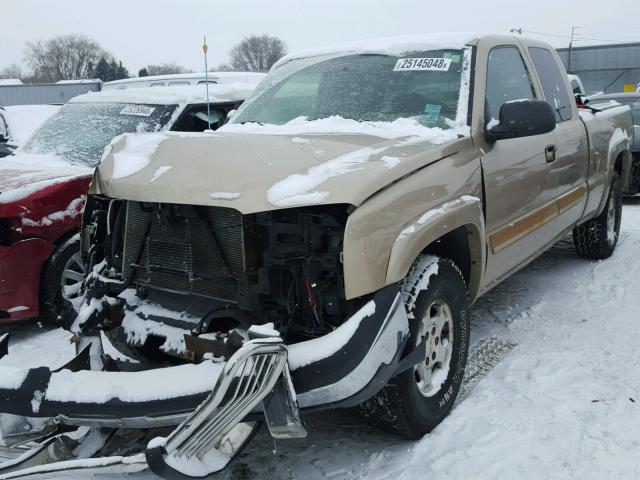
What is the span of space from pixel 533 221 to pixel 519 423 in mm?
1525

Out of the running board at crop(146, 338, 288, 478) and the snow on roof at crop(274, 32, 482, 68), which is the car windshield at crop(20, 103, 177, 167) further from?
the running board at crop(146, 338, 288, 478)

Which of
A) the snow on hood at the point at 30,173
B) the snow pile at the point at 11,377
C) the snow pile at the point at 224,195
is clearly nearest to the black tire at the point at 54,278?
the snow on hood at the point at 30,173

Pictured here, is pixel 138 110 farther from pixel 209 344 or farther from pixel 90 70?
pixel 90 70

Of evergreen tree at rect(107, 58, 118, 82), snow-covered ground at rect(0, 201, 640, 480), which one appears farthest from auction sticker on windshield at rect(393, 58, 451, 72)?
evergreen tree at rect(107, 58, 118, 82)

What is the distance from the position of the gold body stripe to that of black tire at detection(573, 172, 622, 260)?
1.06 meters

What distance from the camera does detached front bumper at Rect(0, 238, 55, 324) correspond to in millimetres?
4488

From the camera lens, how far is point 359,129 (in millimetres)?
3689

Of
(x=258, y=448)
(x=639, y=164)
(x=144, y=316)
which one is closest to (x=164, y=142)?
(x=144, y=316)

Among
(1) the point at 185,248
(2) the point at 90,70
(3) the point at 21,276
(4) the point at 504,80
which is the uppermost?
(2) the point at 90,70

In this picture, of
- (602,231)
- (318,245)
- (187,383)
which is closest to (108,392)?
(187,383)

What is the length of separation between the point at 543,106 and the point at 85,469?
9.40ft

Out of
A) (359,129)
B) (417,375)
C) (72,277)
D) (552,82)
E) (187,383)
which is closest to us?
(187,383)

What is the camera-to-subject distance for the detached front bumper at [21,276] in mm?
4488

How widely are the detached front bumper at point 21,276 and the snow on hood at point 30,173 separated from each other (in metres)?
0.34
